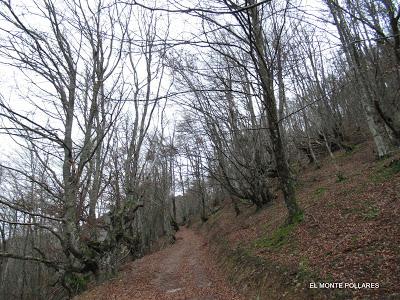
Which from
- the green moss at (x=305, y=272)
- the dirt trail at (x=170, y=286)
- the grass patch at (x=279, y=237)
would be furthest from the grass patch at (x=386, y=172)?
the dirt trail at (x=170, y=286)

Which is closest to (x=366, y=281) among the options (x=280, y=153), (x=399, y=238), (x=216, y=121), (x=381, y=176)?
(x=399, y=238)

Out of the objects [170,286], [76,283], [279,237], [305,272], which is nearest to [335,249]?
[305,272]

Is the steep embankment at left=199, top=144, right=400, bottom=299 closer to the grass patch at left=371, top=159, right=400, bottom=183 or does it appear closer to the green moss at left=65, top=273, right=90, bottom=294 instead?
the grass patch at left=371, top=159, right=400, bottom=183

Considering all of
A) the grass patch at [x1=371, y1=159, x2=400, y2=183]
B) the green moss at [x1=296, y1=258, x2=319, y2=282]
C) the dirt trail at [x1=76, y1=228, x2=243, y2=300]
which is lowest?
the dirt trail at [x1=76, y1=228, x2=243, y2=300]

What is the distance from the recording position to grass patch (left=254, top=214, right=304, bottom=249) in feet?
23.9

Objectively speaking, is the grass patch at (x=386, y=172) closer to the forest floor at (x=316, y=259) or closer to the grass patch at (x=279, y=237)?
the forest floor at (x=316, y=259)

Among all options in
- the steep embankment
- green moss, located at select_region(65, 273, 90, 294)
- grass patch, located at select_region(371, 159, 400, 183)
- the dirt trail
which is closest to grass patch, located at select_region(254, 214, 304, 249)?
the steep embankment

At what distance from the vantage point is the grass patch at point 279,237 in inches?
287

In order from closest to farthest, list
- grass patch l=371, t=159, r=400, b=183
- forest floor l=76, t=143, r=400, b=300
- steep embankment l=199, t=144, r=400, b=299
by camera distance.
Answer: steep embankment l=199, t=144, r=400, b=299 < forest floor l=76, t=143, r=400, b=300 < grass patch l=371, t=159, r=400, b=183

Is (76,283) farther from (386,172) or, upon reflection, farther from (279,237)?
(386,172)

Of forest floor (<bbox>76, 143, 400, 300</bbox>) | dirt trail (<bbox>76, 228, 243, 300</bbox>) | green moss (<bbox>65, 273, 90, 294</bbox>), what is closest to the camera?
forest floor (<bbox>76, 143, 400, 300</bbox>)

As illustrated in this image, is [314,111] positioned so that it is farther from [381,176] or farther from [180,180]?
[180,180]

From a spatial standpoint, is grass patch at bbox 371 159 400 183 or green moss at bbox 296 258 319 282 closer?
green moss at bbox 296 258 319 282

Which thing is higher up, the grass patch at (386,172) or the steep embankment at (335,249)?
the grass patch at (386,172)
